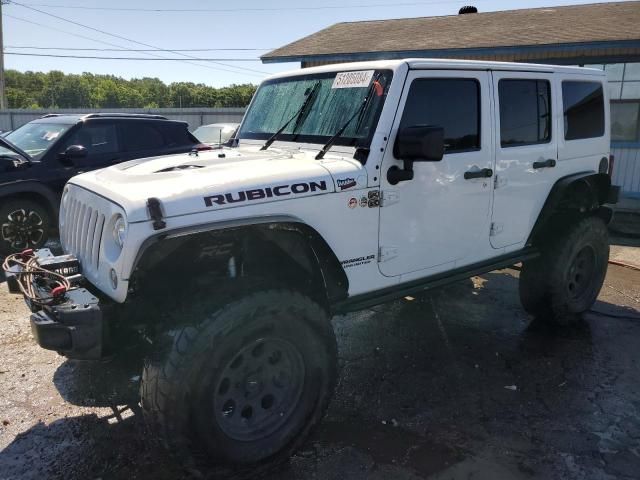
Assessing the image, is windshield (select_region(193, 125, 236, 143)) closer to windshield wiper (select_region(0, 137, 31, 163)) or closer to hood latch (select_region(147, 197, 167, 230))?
windshield wiper (select_region(0, 137, 31, 163))

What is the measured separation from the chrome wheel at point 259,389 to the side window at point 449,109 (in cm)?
161

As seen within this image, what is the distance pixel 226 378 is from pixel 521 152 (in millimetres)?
2855

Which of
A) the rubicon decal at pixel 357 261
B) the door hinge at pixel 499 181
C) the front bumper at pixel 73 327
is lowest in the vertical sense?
the front bumper at pixel 73 327

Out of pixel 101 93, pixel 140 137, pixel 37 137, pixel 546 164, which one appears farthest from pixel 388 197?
pixel 101 93

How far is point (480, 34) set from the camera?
11.8 meters

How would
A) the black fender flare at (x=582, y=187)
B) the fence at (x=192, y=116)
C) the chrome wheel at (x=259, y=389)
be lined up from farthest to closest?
the fence at (x=192, y=116) → the black fender flare at (x=582, y=187) → the chrome wheel at (x=259, y=389)

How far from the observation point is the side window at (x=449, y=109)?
3461 mm

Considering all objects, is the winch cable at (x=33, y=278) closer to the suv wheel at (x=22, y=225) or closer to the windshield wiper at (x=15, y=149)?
the suv wheel at (x=22, y=225)

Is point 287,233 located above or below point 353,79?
Result: below

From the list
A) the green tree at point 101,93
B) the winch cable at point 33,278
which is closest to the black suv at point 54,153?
the winch cable at point 33,278

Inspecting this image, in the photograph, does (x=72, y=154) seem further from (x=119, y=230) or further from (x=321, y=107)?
(x=119, y=230)

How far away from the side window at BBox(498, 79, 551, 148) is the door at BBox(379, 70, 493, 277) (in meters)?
0.23

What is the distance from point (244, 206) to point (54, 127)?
19.7ft

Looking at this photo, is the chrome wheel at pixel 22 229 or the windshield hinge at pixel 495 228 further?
the chrome wheel at pixel 22 229
